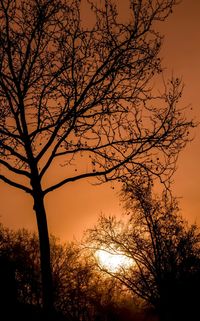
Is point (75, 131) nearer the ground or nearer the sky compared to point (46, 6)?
nearer the ground

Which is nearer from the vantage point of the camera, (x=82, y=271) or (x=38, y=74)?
(x=38, y=74)

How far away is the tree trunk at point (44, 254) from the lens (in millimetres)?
11578

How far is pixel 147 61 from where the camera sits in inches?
548

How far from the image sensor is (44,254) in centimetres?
1209

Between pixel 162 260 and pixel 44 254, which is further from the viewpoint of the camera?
pixel 162 260

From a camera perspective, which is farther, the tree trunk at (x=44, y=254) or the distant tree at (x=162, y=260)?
the distant tree at (x=162, y=260)

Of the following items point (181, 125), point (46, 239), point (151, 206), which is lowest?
Result: point (46, 239)

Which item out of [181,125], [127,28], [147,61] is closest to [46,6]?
[127,28]

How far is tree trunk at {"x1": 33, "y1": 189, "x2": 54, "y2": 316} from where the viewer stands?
11578mm

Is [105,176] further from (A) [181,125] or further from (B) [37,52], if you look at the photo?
(B) [37,52]

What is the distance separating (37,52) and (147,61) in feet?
11.7

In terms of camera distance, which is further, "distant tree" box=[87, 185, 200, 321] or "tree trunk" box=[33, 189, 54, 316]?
"distant tree" box=[87, 185, 200, 321]

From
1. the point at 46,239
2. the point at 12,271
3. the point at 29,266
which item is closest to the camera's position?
the point at 46,239

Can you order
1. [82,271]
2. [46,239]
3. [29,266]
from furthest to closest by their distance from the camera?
[82,271], [29,266], [46,239]
